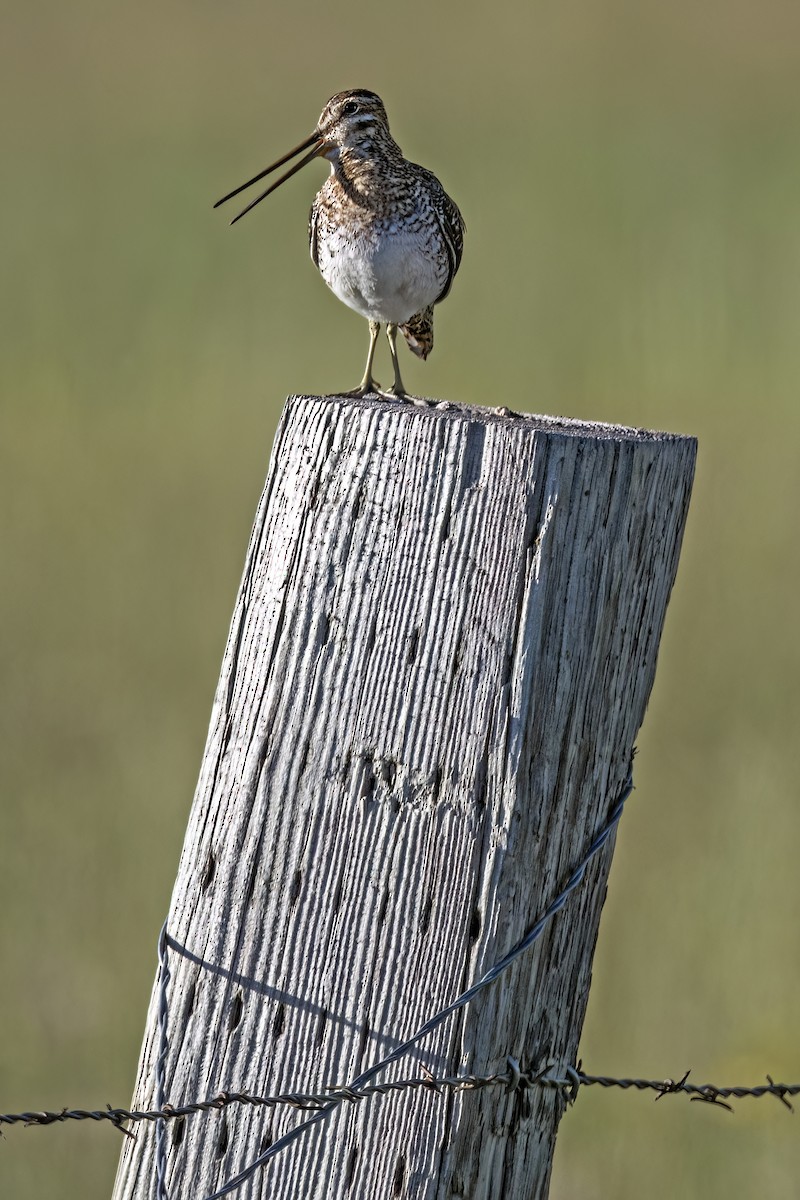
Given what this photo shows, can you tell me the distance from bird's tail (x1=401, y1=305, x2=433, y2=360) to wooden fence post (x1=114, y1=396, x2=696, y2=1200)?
3.14 metres

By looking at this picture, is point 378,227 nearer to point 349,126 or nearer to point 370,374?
point 349,126

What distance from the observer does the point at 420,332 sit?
18.0ft

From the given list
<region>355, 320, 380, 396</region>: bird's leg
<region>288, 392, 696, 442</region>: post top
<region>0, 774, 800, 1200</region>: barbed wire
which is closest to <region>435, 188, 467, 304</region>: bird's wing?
<region>355, 320, 380, 396</region>: bird's leg

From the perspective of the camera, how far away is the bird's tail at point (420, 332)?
5.46 meters

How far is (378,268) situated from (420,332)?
74cm

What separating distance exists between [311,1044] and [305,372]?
10228 mm

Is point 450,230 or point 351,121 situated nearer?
point 351,121

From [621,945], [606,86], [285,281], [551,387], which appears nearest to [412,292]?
[621,945]

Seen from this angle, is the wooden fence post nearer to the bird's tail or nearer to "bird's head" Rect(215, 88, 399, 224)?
"bird's head" Rect(215, 88, 399, 224)

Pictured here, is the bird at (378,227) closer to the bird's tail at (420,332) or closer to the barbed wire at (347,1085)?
the bird's tail at (420,332)

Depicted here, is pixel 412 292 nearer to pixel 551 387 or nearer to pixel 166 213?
pixel 551 387

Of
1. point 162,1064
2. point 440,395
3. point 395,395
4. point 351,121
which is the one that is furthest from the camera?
point 440,395

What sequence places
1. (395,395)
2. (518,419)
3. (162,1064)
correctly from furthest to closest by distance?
(395,395)
(518,419)
(162,1064)

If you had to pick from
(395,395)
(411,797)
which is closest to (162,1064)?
(411,797)
